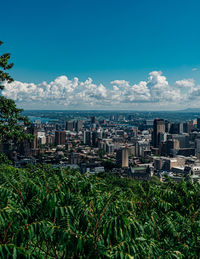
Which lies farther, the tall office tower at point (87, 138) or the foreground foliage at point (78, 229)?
the tall office tower at point (87, 138)

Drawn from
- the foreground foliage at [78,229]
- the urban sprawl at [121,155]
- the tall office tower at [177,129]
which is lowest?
the urban sprawl at [121,155]

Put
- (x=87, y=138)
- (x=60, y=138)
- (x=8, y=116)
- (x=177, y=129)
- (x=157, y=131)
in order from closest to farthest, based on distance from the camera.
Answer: (x=8, y=116) < (x=60, y=138) < (x=157, y=131) < (x=87, y=138) < (x=177, y=129)

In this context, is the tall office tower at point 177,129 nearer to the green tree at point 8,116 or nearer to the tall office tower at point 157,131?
the tall office tower at point 157,131

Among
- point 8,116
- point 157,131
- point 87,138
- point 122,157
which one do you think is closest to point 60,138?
point 87,138

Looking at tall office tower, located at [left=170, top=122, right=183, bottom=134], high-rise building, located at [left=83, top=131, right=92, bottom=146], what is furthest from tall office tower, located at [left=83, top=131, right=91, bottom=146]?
tall office tower, located at [left=170, top=122, right=183, bottom=134]

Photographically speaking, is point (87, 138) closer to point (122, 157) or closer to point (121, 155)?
point (121, 155)

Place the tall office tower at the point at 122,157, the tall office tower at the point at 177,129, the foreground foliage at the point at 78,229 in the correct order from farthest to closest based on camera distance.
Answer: the tall office tower at the point at 177,129 < the tall office tower at the point at 122,157 < the foreground foliage at the point at 78,229

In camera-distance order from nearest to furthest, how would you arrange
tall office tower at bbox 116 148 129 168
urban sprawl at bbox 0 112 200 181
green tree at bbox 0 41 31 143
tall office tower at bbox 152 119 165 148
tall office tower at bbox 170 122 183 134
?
1. green tree at bbox 0 41 31 143
2. urban sprawl at bbox 0 112 200 181
3. tall office tower at bbox 116 148 129 168
4. tall office tower at bbox 152 119 165 148
5. tall office tower at bbox 170 122 183 134

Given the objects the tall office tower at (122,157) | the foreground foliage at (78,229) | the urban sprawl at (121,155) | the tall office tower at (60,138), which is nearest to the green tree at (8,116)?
the foreground foliage at (78,229)

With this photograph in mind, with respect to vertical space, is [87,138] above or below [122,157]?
below

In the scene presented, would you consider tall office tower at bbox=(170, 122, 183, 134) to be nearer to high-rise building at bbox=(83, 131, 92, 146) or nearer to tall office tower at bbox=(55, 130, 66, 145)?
high-rise building at bbox=(83, 131, 92, 146)

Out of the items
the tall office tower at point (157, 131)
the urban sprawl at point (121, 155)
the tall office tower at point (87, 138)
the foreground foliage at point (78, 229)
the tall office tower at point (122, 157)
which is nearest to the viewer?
the foreground foliage at point (78, 229)

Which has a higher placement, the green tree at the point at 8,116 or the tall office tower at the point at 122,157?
the green tree at the point at 8,116
